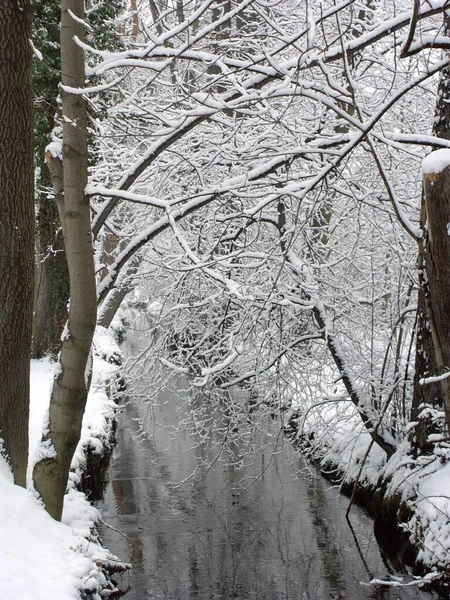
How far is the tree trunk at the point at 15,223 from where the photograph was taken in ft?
15.8

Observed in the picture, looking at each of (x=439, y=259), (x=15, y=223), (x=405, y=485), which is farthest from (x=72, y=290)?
(x=405, y=485)

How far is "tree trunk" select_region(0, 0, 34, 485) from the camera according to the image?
4.81 m

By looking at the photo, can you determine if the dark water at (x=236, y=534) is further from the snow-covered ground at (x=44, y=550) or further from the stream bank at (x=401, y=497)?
the snow-covered ground at (x=44, y=550)

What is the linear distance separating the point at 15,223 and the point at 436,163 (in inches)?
133

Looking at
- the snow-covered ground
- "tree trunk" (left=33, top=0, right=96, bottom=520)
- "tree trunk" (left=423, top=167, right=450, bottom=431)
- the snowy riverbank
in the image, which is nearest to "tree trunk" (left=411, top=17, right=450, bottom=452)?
the snowy riverbank

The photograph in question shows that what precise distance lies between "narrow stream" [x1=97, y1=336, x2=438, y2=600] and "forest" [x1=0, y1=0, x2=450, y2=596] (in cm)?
54

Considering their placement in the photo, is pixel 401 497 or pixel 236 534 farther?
pixel 236 534

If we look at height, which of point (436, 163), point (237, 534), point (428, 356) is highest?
point (436, 163)

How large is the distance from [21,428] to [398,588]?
373 centimetres

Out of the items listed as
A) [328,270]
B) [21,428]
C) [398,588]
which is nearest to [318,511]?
[398,588]

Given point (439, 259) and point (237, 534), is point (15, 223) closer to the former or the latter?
point (439, 259)

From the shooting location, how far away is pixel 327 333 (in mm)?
7691

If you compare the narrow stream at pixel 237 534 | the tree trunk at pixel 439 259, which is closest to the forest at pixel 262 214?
the tree trunk at pixel 439 259

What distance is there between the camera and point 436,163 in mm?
2387
